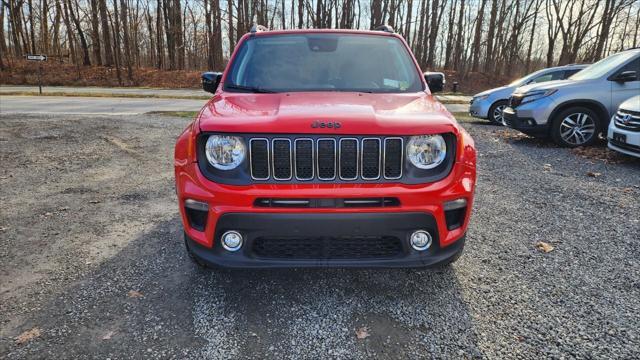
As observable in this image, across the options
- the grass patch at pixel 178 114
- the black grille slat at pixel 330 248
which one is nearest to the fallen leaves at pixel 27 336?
the black grille slat at pixel 330 248

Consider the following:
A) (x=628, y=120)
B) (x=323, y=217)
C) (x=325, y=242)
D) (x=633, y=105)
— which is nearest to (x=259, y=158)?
(x=323, y=217)

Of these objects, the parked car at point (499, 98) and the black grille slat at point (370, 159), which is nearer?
the black grille slat at point (370, 159)

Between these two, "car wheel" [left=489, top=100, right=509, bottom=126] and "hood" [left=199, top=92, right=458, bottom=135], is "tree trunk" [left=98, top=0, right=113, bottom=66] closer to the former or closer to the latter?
"car wheel" [left=489, top=100, right=509, bottom=126]

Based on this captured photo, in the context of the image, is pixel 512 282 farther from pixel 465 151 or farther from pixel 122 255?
pixel 122 255

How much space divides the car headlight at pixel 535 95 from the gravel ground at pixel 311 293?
3593 mm

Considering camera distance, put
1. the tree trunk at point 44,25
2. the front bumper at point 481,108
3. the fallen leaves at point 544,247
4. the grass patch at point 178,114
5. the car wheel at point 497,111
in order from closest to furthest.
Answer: the fallen leaves at point 544,247
the car wheel at point 497,111
the front bumper at point 481,108
the grass patch at point 178,114
the tree trunk at point 44,25

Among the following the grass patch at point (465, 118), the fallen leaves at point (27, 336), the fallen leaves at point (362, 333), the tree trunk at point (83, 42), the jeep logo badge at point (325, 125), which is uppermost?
the tree trunk at point (83, 42)

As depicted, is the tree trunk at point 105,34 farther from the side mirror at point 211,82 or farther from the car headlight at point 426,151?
the car headlight at point 426,151

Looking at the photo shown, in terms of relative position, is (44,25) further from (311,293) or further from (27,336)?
(311,293)

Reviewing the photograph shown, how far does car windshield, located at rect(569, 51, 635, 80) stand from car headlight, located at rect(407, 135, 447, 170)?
7078 millimetres

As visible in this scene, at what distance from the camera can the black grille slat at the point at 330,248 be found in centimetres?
236

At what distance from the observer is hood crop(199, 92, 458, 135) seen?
232cm

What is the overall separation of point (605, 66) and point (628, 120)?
7.55 feet

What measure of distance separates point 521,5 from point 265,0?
23.3m
